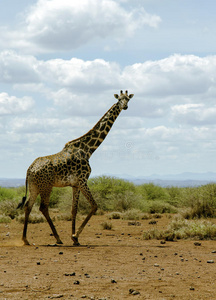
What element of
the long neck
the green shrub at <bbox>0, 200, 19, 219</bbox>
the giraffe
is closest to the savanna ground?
the giraffe

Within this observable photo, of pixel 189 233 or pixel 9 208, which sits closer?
pixel 189 233

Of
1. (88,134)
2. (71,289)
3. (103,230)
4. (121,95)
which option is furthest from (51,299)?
(103,230)

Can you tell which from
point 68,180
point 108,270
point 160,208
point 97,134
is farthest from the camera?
point 160,208

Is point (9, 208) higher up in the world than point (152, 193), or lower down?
lower down

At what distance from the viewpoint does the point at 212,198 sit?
64.1ft

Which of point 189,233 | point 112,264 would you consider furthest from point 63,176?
point 189,233

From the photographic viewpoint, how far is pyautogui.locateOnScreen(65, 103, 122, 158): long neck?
13008mm

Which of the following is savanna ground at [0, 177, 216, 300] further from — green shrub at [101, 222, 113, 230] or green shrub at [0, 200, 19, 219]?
green shrub at [0, 200, 19, 219]

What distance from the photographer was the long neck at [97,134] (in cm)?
1301

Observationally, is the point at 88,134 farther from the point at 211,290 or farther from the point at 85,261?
the point at 211,290

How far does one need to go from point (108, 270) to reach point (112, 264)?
63cm

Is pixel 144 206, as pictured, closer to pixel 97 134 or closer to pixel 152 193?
pixel 152 193

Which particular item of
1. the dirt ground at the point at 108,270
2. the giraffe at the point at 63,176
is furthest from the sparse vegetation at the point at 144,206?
the giraffe at the point at 63,176

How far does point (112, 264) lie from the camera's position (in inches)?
379
